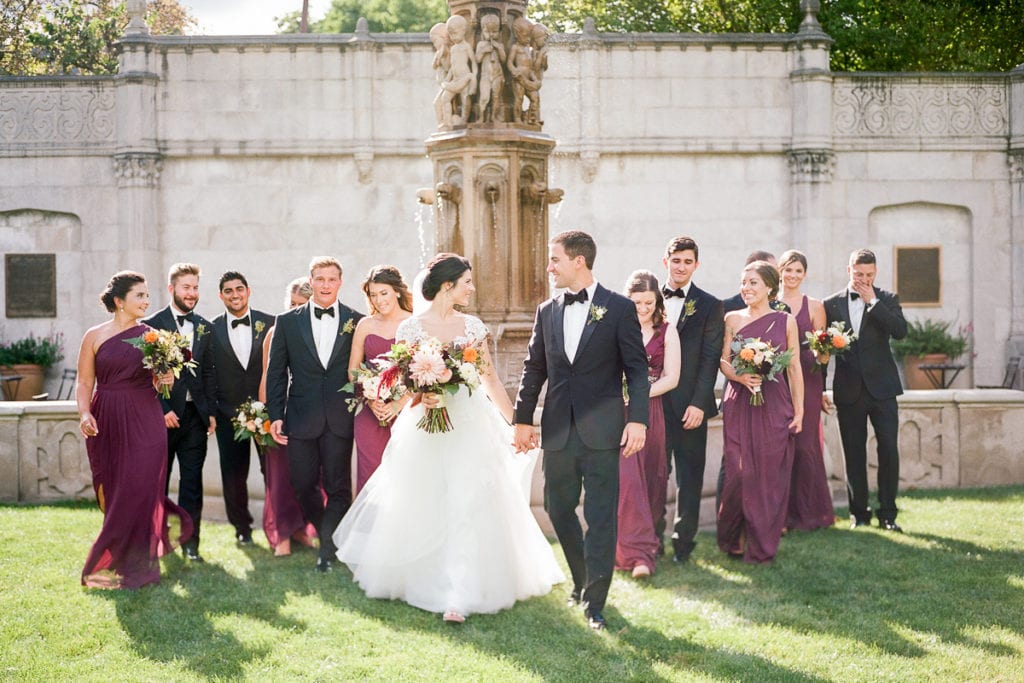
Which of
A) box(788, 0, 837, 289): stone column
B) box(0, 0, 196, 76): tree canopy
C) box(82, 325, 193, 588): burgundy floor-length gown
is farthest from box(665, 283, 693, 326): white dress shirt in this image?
box(0, 0, 196, 76): tree canopy

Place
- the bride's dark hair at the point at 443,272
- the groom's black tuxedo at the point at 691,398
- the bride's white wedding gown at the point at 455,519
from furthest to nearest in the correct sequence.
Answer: the groom's black tuxedo at the point at 691,398 → the bride's dark hair at the point at 443,272 → the bride's white wedding gown at the point at 455,519

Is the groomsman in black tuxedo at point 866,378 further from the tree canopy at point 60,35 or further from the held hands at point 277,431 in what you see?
the tree canopy at point 60,35

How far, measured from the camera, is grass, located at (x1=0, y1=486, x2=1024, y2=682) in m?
5.89

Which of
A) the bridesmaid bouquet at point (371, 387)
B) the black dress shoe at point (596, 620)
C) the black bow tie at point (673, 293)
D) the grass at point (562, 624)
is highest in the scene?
the black bow tie at point (673, 293)

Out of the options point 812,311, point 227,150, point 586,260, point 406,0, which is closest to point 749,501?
point 812,311

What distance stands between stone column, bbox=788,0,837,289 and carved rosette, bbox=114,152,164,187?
11.4 metres

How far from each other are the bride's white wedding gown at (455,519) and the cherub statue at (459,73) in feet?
11.1

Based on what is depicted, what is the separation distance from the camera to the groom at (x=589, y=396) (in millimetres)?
6531

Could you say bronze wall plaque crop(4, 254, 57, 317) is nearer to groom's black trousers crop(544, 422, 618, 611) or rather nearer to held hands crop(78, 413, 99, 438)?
held hands crop(78, 413, 99, 438)

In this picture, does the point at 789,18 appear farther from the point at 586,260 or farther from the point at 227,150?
the point at 586,260

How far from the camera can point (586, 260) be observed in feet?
21.7

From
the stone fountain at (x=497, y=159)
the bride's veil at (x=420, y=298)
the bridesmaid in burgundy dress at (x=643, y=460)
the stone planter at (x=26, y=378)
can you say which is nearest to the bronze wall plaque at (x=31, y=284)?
the stone planter at (x=26, y=378)

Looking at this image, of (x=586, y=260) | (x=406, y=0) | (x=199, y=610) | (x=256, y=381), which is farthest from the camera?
(x=406, y=0)

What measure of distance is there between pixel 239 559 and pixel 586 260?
3916 millimetres
